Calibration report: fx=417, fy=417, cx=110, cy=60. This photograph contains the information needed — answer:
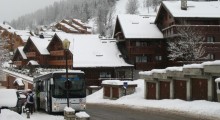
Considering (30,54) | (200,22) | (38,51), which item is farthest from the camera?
(30,54)

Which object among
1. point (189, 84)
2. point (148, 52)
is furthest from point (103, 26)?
point (189, 84)

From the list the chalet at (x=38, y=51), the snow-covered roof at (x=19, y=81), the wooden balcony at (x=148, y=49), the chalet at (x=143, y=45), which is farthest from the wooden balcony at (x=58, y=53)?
the wooden balcony at (x=148, y=49)

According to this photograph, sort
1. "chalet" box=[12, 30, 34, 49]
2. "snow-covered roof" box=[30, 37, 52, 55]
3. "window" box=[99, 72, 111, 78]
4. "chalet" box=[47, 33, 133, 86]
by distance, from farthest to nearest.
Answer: "chalet" box=[12, 30, 34, 49] → "snow-covered roof" box=[30, 37, 52, 55] → "window" box=[99, 72, 111, 78] → "chalet" box=[47, 33, 133, 86]

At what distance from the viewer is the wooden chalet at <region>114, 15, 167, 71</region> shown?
67.5m

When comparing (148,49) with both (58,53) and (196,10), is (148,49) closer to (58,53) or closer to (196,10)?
(196,10)

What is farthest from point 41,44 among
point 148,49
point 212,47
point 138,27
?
point 212,47

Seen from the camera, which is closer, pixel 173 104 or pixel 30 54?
pixel 173 104

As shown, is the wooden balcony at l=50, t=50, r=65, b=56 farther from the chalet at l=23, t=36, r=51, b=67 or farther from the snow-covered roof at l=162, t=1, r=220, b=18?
the snow-covered roof at l=162, t=1, r=220, b=18

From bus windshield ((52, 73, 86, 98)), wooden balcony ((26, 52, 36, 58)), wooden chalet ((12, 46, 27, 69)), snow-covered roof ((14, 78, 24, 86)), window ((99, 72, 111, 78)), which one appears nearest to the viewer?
bus windshield ((52, 73, 86, 98))

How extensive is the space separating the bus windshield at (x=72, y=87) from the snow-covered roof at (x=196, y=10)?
120 ft

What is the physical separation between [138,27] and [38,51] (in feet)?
80.9

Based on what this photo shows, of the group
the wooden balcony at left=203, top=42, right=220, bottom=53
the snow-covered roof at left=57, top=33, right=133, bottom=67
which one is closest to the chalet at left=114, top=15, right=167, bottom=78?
the snow-covered roof at left=57, top=33, right=133, bottom=67

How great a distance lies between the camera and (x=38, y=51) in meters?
84.6

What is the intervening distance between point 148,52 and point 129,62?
3589mm
